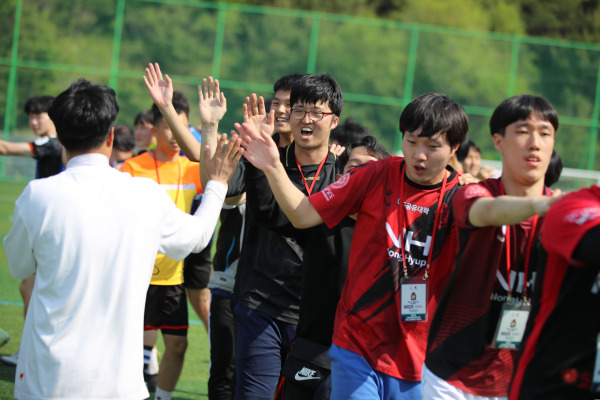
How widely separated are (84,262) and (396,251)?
139 centimetres

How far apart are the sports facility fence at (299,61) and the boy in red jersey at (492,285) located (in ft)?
61.0

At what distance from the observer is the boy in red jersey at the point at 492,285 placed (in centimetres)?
293

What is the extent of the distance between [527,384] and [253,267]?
2226 millimetres

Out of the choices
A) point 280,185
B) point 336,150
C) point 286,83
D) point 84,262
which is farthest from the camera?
point 286,83

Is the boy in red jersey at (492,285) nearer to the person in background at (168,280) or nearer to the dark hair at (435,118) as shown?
the dark hair at (435,118)

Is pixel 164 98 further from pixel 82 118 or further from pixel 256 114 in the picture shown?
pixel 82 118


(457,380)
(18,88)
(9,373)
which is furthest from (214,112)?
(18,88)

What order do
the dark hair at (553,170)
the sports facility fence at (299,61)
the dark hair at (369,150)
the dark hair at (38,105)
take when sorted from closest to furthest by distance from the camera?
the dark hair at (369,150), the dark hair at (553,170), the dark hair at (38,105), the sports facility fence at (299,61)

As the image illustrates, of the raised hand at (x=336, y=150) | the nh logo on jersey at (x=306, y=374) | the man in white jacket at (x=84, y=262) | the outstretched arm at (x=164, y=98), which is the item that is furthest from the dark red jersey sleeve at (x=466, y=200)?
the outstretched arm at (x=164, y=98)

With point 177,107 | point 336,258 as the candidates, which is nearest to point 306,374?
point 336,258

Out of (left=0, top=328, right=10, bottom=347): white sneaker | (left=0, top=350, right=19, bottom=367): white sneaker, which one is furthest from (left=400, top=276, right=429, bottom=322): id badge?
(left=0, top=328, right=10, bottom=347): white sneaker

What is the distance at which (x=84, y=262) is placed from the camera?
286cm

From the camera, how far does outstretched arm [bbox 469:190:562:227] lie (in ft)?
8.23

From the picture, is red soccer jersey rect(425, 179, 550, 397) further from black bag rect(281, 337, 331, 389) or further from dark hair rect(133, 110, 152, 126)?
dark hair rect(133, 110, 152, 126)
